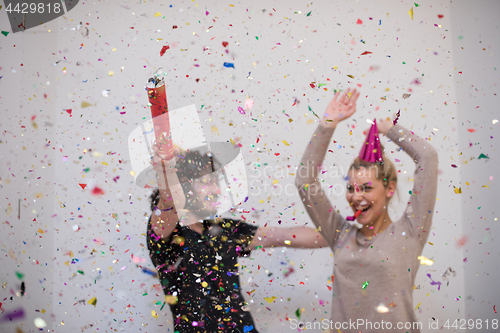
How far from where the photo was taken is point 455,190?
121 centimetres

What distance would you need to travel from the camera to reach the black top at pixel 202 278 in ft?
3.44

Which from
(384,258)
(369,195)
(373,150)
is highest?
(373,150)

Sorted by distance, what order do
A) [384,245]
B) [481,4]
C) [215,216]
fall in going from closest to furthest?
[384,245]
[215,216]
[481,4]

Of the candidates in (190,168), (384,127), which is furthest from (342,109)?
(190,168)

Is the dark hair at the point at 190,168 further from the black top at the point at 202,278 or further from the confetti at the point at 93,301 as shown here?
the confetti at the point at 93,301

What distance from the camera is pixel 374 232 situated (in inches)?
40.0

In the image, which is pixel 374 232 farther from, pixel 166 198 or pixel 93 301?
pixel 93 301

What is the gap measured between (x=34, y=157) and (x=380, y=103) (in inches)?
53.6

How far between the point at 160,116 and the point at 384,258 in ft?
2.88

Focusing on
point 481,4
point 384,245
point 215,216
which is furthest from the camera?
point 481,4

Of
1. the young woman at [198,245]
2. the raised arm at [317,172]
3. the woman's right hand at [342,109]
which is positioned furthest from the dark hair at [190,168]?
the woman's right hand at [342,109]

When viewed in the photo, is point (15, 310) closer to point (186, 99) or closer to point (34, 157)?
point (34, 157)

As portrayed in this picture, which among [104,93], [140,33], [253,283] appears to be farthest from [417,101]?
[104,93]

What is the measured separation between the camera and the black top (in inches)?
41.3
